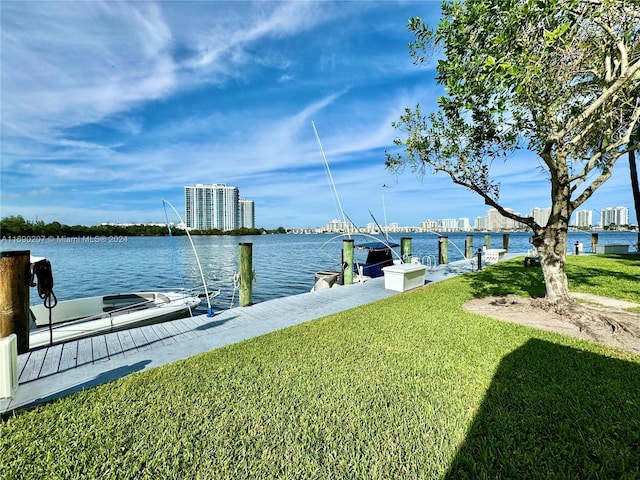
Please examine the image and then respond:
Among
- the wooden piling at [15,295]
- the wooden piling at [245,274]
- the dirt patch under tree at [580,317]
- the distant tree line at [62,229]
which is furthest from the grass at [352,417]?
the distant tree line at [62,229]

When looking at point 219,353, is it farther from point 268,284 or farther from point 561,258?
point 268,284

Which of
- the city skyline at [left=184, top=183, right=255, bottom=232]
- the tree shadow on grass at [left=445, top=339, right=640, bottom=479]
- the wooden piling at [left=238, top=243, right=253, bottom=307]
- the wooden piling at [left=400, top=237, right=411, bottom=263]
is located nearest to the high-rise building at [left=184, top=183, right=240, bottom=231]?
the city skyline at [left=184, top=183, right=255, bottom=232]

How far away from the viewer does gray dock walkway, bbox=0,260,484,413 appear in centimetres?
315

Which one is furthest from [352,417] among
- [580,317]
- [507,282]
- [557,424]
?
[507,282]

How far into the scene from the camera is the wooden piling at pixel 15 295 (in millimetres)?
3604

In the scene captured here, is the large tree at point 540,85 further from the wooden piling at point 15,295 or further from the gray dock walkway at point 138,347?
the wooden piling at point 15,295

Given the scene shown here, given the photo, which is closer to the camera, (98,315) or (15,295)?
(15,295)

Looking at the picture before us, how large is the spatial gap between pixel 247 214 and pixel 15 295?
251 ft

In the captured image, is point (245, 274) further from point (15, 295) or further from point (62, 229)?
point (62, 229)

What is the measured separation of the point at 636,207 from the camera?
15445 millimetres

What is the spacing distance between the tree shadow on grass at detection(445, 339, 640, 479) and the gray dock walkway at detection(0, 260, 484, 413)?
3.25 m

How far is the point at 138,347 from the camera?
4.20m

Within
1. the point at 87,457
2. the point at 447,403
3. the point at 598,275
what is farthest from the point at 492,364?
the point at 598,275

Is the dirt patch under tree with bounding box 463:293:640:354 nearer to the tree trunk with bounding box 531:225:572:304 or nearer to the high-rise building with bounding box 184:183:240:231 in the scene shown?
the tree trunk with bounding box 531:225:572:304
